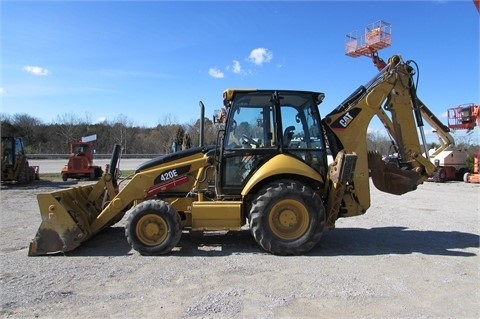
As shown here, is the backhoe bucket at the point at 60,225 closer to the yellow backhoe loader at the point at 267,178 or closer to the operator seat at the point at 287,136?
the yellow backhoe loader at the point at 267,178

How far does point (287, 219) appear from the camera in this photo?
6.95 metres

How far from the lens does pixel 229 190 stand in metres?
7.37

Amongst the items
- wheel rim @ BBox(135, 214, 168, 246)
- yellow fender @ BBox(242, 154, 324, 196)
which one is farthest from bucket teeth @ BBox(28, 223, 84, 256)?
yellow fender @ BBox(242, 154, 324, 196)

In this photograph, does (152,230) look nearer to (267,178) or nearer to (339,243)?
(267,178)

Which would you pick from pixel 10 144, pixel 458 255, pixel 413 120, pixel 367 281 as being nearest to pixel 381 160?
pixel 413 120

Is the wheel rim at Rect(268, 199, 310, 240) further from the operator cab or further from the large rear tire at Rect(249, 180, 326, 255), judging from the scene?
the operator cab

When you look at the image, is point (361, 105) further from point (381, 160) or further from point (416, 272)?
point (416, 272)

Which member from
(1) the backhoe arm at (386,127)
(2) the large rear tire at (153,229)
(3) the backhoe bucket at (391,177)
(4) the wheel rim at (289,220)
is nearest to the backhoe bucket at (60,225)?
(2) the large rear tire at (153,229)

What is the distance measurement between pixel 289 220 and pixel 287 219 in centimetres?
4

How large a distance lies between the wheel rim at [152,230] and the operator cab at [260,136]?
1.21 m

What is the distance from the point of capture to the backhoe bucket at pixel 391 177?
7.91 meters

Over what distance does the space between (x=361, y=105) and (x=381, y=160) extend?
1251mm

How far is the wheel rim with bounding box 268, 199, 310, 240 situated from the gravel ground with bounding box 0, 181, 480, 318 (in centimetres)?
43

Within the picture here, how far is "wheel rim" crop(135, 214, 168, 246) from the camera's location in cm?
695
